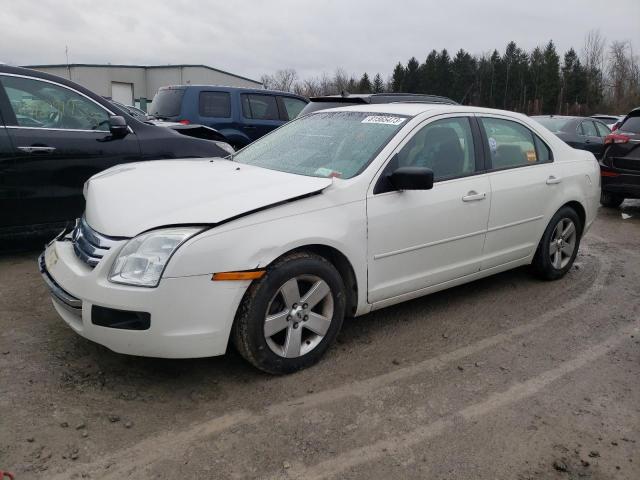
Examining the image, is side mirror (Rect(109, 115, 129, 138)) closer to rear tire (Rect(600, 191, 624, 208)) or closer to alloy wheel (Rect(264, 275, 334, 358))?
alloy wheel (Rect(264, 275, 334, 358))

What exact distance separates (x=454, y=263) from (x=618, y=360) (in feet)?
3.97

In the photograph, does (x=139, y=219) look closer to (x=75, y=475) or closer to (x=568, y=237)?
(x=75, y=475)

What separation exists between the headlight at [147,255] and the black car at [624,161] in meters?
7.44

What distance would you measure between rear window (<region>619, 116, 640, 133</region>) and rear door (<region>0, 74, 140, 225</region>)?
23.9 feet

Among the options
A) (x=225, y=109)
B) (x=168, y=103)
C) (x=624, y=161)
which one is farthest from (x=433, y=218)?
(x=168, y=103)

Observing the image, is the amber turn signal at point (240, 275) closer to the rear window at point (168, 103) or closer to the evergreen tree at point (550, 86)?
the rear window at point (168, 103)

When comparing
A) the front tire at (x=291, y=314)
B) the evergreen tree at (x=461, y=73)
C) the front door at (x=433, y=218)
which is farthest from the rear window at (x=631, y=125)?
the evergreen tree at (x=461, y=73)

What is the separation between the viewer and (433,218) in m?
3.64

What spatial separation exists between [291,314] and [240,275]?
447 millimetres

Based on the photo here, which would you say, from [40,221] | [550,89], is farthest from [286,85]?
[40,221]

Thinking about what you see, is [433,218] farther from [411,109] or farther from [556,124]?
[556,124]

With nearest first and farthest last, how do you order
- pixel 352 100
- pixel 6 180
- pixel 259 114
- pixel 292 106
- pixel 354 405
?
pixel 354 405 → pixel 6 180 → pixel 352 100 → pixel 259 114 → pixel 292 106

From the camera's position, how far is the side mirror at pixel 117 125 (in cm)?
502

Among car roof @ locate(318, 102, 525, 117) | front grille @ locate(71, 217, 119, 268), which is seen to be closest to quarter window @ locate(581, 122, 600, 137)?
car roof @ locate(318, 102, 525, 117)
